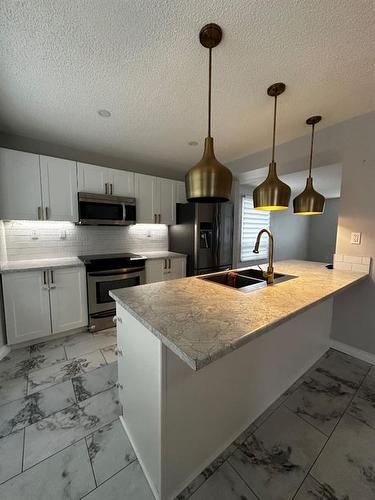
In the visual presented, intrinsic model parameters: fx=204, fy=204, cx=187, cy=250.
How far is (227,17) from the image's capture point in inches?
43.0

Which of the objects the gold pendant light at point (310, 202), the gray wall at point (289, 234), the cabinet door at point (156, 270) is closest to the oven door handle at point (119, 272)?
the cabinet door at point (156, 270)

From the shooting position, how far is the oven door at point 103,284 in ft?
8.63

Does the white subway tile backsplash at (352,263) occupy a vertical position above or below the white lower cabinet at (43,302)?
above

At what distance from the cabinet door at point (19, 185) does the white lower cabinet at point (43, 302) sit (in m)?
0.73

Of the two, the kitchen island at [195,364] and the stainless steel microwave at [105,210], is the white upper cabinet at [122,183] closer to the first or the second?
the stainless steel microwave at [105,210]

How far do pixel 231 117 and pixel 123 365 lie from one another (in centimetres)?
239

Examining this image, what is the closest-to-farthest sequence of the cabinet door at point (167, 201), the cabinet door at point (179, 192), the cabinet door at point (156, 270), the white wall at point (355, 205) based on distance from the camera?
the white wall at point (355, 205) → the cabinet door at point (156, 270) → the cabinet door at point (167, 201) → the cabinet door at point (179, 192)

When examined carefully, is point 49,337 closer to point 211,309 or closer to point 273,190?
point 211,309

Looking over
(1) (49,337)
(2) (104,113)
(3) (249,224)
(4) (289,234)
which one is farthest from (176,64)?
(4) (289,234)

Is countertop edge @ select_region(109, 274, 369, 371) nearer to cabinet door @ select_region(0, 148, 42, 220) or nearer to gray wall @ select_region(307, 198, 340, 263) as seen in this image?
cabinet door @ select_region(0, 148, 42, 220)

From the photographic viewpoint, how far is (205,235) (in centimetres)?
332

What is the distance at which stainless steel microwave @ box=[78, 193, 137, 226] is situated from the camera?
2740mm

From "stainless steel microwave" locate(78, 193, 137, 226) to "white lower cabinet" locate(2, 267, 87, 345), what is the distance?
2.34 feet

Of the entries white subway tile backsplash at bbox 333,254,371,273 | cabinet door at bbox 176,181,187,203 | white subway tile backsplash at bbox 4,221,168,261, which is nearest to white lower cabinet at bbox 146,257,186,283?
white subway tile backsplash at bbox 4,221,168,261
